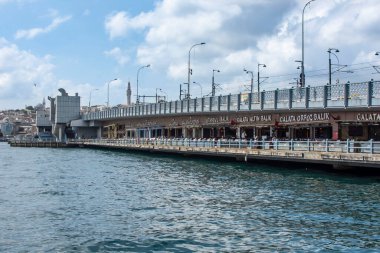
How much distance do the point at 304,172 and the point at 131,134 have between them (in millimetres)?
76620

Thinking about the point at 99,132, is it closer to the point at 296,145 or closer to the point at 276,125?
the point at 276,125

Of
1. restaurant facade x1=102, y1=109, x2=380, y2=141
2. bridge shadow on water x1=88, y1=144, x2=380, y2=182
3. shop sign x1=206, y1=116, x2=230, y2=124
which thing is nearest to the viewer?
bridge shadow on water x1=88, y1=144, x2=380, y2=182

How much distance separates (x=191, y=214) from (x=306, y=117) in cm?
3741

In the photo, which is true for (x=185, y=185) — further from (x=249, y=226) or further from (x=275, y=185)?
(x=249, y=226)

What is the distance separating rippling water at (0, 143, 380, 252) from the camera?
734 inches

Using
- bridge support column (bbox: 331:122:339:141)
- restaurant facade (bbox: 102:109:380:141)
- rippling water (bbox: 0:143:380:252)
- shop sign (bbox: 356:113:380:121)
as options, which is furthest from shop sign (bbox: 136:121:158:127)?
rippling water (bbox: 0:143:380:252)

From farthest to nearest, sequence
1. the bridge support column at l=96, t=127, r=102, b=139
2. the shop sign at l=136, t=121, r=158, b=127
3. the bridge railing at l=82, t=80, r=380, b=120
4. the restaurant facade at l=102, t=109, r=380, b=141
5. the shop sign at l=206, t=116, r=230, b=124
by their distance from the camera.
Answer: the bridge support column at l=96, t=127, r=102, b=139
the shop sign at l=136, t=121, r=158, b=127
the shop sign at l=206, t=116, r=230, b=124
the restaurant facade at l=102, t=109, r=380, b=141
the bridge railing at l=82, t=80, r=380, b=120

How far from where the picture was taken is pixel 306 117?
59.1 m

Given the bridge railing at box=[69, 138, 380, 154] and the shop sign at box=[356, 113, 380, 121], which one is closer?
the bridge railing at box=[69, 138, 380, 154]

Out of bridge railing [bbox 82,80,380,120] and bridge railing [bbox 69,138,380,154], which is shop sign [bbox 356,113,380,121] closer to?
bridge railing [bbox 82,80,380,120]

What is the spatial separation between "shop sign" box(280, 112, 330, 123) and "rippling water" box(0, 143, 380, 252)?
17359 mm

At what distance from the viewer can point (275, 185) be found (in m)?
35.7

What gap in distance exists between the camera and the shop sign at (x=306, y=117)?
56578 millimetres

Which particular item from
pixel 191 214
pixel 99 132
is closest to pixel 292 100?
pixel 191 214
